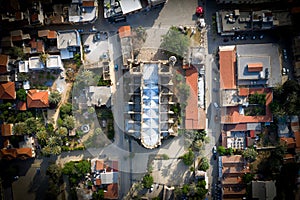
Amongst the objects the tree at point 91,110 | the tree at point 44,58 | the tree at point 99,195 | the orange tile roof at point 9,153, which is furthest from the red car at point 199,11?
the orange tile roof at point 9,153

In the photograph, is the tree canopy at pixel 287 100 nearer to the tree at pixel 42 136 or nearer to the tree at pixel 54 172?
the tree at pixel 54 172

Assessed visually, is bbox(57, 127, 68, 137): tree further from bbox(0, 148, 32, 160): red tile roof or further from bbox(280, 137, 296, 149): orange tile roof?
bbox(280, 137, 296, 149): orange tile roof

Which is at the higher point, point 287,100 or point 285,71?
point 285,71

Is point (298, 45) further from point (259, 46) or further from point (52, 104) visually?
point (52, 104)

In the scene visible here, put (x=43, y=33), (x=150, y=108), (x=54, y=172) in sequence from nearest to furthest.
→ (x=150, y=108)
(x=54, y=172)
(x=43, y=33)

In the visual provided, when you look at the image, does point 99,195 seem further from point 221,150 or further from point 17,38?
point 17,38

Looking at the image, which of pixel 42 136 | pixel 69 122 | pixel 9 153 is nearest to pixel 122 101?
pixel 69 122

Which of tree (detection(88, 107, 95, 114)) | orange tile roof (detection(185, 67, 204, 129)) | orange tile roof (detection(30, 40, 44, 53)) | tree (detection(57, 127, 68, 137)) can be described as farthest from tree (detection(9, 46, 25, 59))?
orange tile roof (detection(185, 67, 204, 129))

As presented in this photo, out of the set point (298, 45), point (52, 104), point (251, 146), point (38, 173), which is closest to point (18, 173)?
point (38, 173)
